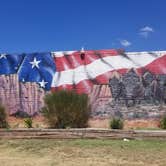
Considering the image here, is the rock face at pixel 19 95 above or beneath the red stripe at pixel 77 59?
beneath

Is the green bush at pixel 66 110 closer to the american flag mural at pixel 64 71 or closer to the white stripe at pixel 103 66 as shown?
the american flag mural at pixel 64 71

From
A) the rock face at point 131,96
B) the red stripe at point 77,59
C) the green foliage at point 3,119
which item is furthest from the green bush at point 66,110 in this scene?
the red stripe at point 77,59

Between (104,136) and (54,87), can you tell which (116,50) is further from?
(104,136)

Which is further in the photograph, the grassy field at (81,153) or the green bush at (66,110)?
the green bush at (66,110)

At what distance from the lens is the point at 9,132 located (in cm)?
1630

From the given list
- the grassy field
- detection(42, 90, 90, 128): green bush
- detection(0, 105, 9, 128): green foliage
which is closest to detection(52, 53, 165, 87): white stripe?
detection(42, 90, 90, 128): green bush

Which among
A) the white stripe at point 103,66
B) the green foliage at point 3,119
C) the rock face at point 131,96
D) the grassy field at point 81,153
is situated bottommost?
the grassy field at point 81,153

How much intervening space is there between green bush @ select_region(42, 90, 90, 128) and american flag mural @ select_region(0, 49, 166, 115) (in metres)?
4.08

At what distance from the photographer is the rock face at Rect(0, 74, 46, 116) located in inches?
961

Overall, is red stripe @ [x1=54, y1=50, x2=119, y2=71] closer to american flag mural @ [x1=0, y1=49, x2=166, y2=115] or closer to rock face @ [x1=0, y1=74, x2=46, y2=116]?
american flag mural @ [x1=0, y1=49, x2=166, y2=115]

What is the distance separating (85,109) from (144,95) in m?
4.78

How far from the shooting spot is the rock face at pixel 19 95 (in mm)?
24422

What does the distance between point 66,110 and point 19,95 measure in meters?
6.70

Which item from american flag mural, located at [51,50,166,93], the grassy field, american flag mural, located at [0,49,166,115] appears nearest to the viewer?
the grassy field
